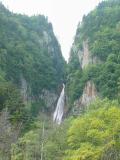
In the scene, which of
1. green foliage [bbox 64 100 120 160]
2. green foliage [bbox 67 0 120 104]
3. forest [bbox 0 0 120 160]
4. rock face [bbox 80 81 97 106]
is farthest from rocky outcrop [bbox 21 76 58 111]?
green foliage [bbox 64 100 120 160]

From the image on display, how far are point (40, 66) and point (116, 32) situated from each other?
25489 millimetres

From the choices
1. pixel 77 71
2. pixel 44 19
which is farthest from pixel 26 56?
pixel 44 19

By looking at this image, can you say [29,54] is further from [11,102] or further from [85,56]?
[11,102]

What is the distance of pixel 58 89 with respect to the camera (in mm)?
120438

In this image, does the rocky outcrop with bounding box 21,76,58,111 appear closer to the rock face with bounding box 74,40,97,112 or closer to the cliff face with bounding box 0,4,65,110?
the cliff face with bounding box 0,4,65,110

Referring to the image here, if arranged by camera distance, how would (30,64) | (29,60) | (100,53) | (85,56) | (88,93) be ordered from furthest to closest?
1. (29,60)
2. (30,64)
3. (85,56)
4. (100,53)
5. (88,93)

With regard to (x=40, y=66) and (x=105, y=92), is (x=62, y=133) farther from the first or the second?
(x=40, y=66)

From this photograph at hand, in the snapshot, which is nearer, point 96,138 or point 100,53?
point 96,138

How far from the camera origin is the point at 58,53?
488ft

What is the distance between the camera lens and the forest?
49.2 metres

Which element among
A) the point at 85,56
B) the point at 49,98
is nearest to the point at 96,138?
the point at 85,56

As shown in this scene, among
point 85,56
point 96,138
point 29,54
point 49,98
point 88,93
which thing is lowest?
point 96,138

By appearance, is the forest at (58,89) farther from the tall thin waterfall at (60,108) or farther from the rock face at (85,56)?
the tall thin waterfall at (60,108)

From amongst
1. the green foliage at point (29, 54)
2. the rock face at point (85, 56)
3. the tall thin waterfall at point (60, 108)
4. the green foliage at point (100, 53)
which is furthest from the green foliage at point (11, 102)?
the rock face at point (85, 56)
